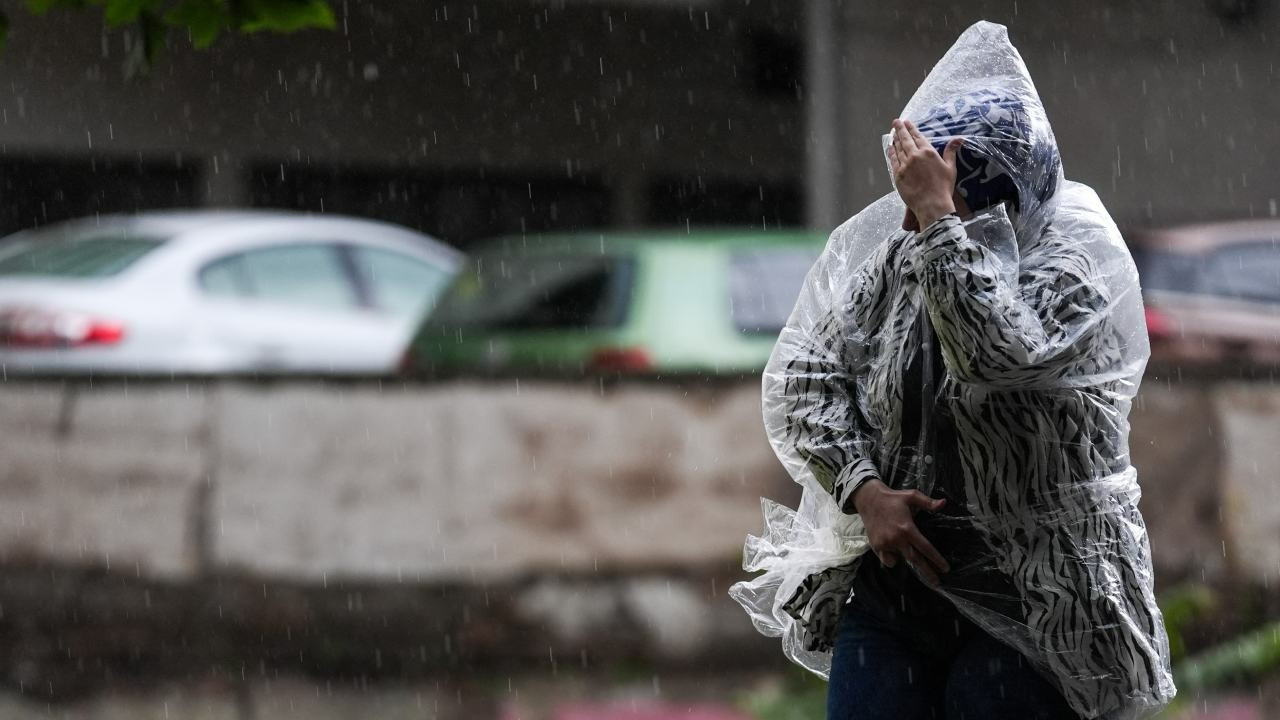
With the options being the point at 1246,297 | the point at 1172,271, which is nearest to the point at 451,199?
the point at 1172,271

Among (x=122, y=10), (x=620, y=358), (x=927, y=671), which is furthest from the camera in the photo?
(x=620, y=358)

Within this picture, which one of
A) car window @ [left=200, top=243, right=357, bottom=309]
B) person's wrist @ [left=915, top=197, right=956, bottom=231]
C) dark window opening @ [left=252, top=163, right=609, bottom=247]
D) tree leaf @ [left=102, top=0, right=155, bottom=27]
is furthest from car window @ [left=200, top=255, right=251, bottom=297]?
person's wrist @ [left=915, top=197, right=956, bottom=231]

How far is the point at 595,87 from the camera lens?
16547 mm

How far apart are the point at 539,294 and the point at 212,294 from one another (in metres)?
2.29

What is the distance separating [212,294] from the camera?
9.08 metres

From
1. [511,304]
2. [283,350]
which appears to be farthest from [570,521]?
[283,350]

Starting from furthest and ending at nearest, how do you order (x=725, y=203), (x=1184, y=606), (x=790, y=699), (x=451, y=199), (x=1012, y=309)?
(x=725, y=203) < (x=451, y=199) < (x=1184, y=606) < (x=790, y=699) < (x=1012, y=309)

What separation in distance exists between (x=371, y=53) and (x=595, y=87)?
2348 mm

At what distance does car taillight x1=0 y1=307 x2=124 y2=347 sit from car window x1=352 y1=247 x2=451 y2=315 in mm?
2040

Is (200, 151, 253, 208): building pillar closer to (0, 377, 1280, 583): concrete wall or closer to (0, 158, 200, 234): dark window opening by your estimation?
(0, 158, 200, 234): dark window opening

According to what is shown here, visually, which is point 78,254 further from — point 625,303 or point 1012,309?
point 1012,309

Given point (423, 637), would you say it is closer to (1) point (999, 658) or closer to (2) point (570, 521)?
(2) point (570, 521)

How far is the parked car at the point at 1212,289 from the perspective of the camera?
8.62m

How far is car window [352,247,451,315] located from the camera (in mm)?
10172
